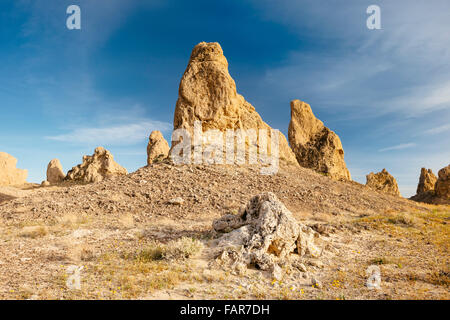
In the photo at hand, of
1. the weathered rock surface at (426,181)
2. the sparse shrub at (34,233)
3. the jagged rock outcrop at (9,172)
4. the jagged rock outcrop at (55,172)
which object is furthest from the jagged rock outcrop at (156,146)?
the weathered rock surface at (426,181)

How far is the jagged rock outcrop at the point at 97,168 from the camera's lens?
31.7 meters

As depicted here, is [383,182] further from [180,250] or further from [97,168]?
[97,168]

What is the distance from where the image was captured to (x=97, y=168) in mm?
32500

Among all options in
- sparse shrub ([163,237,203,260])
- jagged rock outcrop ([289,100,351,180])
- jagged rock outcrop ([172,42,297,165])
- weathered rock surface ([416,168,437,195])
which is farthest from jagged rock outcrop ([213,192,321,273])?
weathered rock surface ([416,168,437,195])

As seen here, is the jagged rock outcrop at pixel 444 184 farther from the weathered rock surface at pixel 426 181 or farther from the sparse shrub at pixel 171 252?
A: the sparse shrub at pixel 171 252

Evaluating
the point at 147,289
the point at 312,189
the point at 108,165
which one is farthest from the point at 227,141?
the point at 108,165

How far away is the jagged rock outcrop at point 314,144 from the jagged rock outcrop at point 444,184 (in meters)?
14.0

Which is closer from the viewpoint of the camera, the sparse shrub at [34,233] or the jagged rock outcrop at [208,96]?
the sparse shrub at [34,233]

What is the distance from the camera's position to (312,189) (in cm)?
1697

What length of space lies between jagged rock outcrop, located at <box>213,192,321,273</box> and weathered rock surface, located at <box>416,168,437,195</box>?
45055 mm

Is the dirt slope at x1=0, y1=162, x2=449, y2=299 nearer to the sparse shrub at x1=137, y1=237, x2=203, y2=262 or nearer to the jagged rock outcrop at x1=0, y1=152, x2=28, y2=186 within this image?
the sparse shrub at x1=137, y1=237, x2=203, y2=262

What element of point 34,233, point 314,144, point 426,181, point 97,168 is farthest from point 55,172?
point 426,181

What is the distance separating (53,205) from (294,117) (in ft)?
88.7

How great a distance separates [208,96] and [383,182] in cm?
3412
